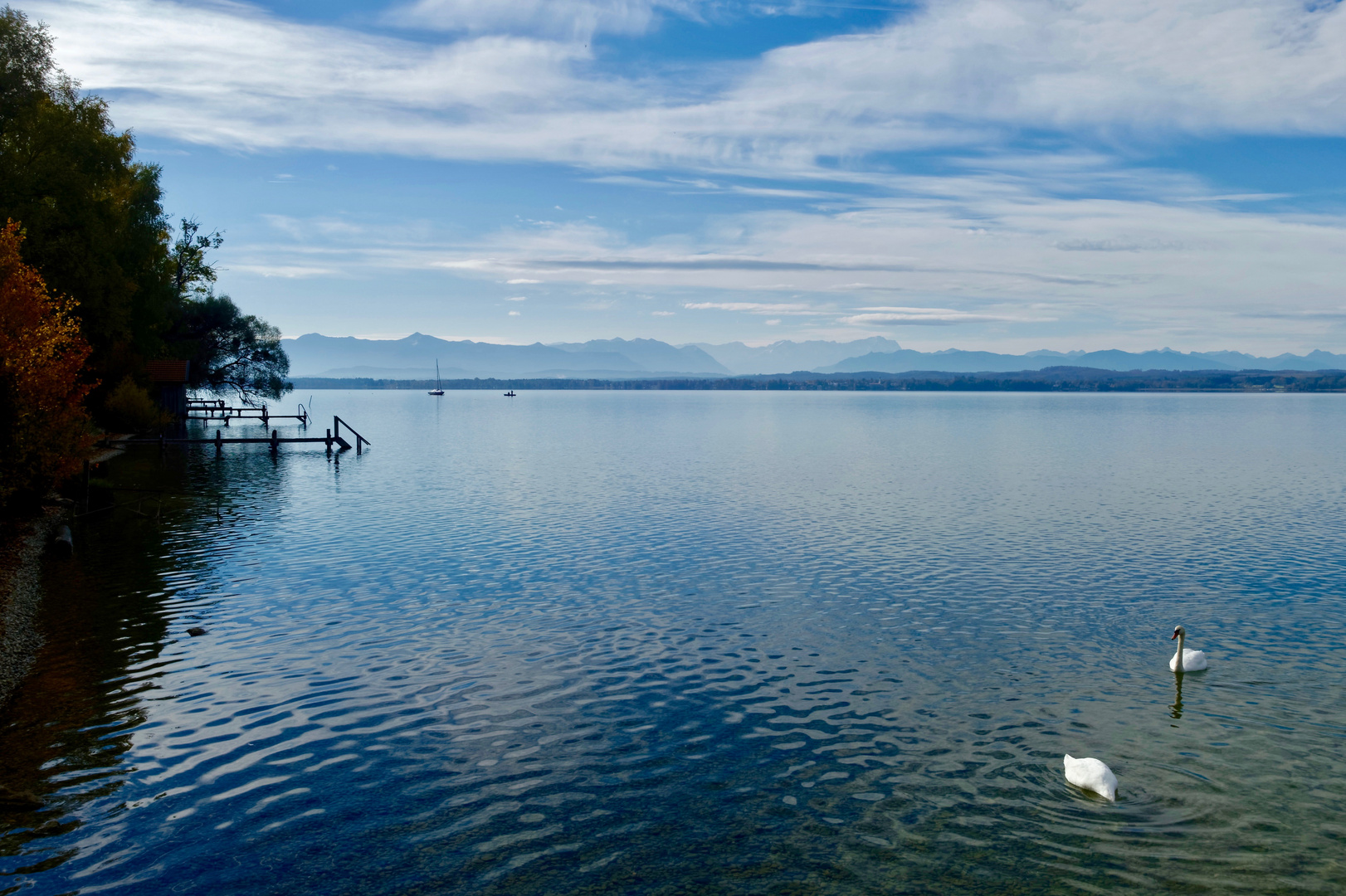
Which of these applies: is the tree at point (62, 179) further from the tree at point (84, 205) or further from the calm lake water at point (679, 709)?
the calm lake water at point (679, 709)

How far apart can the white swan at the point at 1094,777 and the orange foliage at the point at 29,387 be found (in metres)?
35.0

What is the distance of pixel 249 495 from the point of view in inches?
1939

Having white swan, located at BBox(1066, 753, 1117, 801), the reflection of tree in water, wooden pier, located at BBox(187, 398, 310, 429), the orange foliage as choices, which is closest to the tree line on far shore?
the orange foliage

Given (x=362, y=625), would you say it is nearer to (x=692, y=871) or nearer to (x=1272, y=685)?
(x=692, y=871)

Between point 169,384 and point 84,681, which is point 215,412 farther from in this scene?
point 84,681

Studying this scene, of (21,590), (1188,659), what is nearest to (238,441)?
(21,590)

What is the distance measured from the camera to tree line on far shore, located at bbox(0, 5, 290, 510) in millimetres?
32594

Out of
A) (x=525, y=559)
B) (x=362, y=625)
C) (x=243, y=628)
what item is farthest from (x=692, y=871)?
(x=525, y=559)

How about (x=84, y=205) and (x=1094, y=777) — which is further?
(x=84, y=205)

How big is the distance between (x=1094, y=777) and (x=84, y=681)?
20176 mm

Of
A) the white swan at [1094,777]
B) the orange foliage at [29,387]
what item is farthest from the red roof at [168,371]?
the white swan at [1094,777]

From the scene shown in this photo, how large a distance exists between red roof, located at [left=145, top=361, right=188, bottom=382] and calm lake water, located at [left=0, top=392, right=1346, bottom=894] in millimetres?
59215

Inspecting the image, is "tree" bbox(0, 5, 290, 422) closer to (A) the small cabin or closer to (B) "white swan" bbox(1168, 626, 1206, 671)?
(A) the small cabin

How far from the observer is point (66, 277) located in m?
49.6
